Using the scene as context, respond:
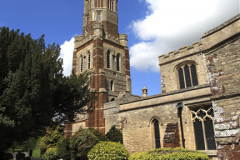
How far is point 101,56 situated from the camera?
3108 centimetres

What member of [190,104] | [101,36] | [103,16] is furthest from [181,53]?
[103,16]

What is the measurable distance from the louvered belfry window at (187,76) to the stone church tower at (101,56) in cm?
1286

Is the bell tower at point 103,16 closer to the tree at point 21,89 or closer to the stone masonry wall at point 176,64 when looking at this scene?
the stone masonry wall at point 176,64

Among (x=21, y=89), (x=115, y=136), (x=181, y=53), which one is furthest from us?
(x=181, y=53)

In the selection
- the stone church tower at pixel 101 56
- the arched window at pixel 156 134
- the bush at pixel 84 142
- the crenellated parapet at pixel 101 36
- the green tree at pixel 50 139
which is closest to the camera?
the bush at pixel 84 142

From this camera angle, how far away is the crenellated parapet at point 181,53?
17438mm

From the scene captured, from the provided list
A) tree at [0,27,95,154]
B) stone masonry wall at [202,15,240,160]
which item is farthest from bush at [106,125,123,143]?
stone masonry wall at [202,15,240,160]

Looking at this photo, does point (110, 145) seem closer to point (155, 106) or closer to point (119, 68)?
point (155, 106)

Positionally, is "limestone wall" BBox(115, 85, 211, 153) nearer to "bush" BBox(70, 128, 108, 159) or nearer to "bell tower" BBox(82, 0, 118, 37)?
"bush" BBox(70, 128, 108, 159)

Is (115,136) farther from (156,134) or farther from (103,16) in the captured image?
(103,16)

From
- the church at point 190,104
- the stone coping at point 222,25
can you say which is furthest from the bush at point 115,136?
the stone coping at point 222,25

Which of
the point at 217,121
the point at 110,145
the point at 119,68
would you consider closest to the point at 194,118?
the point at 217,121

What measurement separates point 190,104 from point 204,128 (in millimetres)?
1539

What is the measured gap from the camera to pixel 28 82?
34.9 ft
